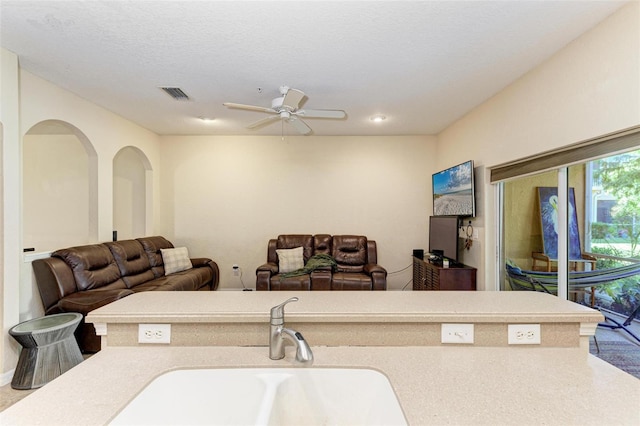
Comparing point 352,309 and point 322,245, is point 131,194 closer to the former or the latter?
point 322,245

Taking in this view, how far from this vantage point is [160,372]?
881 millimetres

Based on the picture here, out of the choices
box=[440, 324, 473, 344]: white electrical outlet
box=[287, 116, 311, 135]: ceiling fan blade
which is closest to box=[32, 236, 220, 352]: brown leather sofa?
box=[287, 116, 311, 135]: ceiling fan blade

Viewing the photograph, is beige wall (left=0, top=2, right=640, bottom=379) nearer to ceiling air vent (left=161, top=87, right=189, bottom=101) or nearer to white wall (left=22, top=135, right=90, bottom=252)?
white wall (left=22, top=135, right=90, bottom=252)

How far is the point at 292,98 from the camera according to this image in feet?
8.26

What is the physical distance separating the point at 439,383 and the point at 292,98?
2370mm

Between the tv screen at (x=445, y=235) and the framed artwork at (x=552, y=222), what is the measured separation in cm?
100

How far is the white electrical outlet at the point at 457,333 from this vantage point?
103 centimetres

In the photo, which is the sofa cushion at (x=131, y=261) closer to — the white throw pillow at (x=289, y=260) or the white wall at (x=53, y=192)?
the white wall at (x=53, y=192)

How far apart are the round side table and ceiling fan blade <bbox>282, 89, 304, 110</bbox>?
8.61 feet

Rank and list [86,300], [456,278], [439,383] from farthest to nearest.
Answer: [456,278] → [86,300] → [439,383]

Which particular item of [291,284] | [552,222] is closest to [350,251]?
[291,284]

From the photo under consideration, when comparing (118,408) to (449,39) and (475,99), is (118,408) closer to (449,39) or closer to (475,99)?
(449,39)

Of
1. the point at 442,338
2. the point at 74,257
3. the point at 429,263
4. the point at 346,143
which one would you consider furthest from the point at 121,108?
the point at 429,263

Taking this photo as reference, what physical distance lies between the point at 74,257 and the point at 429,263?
4120 mm
